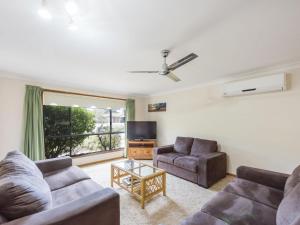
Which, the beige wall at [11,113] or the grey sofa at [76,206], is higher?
the beige wall at [11,113]

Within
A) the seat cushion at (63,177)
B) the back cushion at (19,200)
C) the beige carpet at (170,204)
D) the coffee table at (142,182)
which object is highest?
the back cushion at (19,200)

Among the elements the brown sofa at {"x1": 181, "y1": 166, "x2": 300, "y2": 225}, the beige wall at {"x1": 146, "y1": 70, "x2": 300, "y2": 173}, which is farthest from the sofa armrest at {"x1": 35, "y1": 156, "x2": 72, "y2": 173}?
the beige wall at {"x1": 146, "y1": 70, "x2": 300, "y2": 173}

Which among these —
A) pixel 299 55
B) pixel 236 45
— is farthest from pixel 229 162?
pixel 236 45

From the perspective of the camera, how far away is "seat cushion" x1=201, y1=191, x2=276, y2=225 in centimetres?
131

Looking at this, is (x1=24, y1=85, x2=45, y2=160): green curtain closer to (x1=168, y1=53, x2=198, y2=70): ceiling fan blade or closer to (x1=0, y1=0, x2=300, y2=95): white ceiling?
(x1=0, y1=0, x2=300, y2=95): white ceiling

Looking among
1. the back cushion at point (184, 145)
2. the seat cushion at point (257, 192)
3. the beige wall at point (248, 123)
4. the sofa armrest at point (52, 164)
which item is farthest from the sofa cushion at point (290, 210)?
the sofa armrest at point (52, 164)

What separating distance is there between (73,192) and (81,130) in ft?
9.72

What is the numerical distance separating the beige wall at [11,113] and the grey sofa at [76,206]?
186cm

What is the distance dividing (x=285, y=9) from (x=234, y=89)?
2.10m

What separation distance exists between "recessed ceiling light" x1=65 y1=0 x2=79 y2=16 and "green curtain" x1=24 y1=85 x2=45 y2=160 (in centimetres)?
289

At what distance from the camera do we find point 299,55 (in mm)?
2463

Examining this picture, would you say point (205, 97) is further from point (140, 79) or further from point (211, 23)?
point (211, 23)

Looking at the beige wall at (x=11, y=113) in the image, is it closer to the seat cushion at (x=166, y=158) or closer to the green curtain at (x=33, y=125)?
the green curtain at (x=33, y=125)

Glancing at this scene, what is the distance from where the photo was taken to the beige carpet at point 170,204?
6.75 ft
